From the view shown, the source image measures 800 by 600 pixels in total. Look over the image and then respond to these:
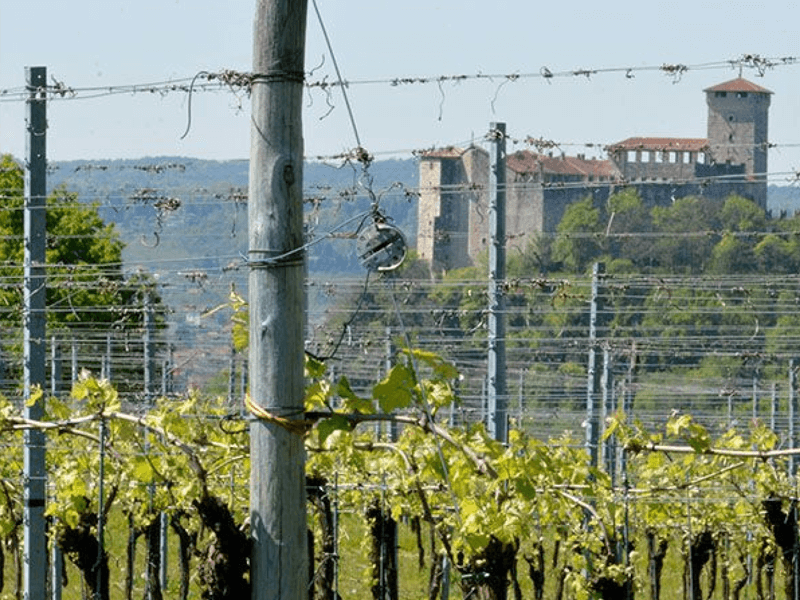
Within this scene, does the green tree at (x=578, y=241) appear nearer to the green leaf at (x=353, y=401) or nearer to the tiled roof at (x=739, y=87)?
the tiled roof at (x=739, y=87)

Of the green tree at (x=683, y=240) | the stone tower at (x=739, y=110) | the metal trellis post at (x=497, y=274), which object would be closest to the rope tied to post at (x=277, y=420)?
the metal trellis post at (x=497, y=274)

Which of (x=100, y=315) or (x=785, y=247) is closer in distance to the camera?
(x=100, y=315)

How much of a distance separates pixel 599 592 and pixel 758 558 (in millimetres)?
5817

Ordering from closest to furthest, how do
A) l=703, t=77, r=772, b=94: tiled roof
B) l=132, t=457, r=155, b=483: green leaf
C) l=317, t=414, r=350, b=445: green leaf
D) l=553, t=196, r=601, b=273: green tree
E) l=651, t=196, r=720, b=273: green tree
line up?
l=317, t=414, r=350, b=445: green leaf
l=132, t=457, r=155, b=483: green leaf
l=553, t=196, r=601, b=273: green tree
l=651, t=196, r=720, b=273: green tree
l=703, t=77, r=772, b=94: tiled roof

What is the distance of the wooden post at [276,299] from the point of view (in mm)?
4109

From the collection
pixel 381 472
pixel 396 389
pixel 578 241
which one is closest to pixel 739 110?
pixel 578 241

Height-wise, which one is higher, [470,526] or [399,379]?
[399,379]

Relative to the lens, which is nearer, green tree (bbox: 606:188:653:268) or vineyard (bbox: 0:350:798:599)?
vineyard (bbox: 0:350:798:599)

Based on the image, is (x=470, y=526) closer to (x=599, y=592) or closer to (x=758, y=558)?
(x=599, y=592)

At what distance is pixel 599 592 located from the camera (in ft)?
26.1

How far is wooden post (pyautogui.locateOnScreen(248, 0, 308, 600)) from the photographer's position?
411 cm

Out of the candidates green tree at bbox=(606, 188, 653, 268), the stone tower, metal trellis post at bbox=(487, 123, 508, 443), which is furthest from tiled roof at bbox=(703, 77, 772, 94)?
metal trellis post at bbox=(487, 123, 508, 443)

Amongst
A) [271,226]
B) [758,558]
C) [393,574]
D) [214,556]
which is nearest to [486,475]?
[214,556]

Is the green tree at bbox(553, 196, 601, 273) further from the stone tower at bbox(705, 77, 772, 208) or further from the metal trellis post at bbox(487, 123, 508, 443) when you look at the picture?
the metal trellis post at bbox(487, 123, 508, 443)
